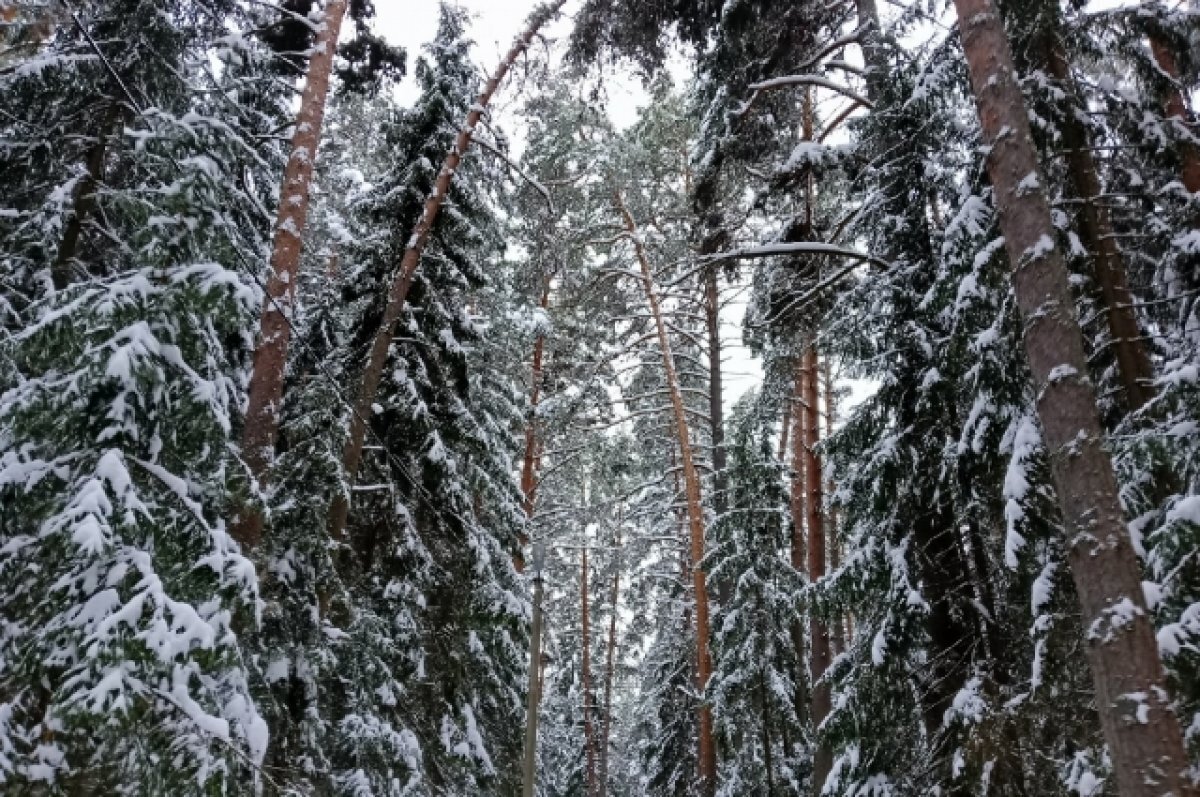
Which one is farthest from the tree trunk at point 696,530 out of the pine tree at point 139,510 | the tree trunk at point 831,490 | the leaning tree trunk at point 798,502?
the pine tree at point 139,510

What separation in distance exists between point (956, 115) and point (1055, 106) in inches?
53.6

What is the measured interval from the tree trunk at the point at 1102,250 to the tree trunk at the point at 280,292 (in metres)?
6.20

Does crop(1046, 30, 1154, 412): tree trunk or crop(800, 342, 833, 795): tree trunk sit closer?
crop(1046, 30, 1154, 412): tree trunk

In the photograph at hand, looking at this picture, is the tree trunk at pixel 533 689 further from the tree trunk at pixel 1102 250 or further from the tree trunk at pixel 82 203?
the tree trunk at pixel 1102 250

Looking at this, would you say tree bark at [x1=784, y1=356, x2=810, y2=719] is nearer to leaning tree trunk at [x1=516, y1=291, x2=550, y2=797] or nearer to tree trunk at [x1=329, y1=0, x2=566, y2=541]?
leaning tree trunk at [x1=516, y1=291, x2=550, y2=797]

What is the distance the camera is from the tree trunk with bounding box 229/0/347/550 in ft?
20.0

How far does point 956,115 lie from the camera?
7.00m

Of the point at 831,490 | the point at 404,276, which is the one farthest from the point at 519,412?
the point at 831,490

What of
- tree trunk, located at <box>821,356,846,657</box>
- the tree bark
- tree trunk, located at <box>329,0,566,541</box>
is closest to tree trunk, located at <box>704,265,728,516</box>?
the tree bark

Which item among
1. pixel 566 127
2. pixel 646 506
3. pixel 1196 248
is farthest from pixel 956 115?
pixel 646 506

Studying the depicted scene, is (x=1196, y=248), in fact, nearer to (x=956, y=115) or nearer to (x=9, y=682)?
(x=956, y=115)

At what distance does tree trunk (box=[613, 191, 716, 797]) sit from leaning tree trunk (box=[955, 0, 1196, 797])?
272 inches

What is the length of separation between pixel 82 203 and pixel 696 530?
407 inches

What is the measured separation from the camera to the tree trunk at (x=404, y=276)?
755cm
